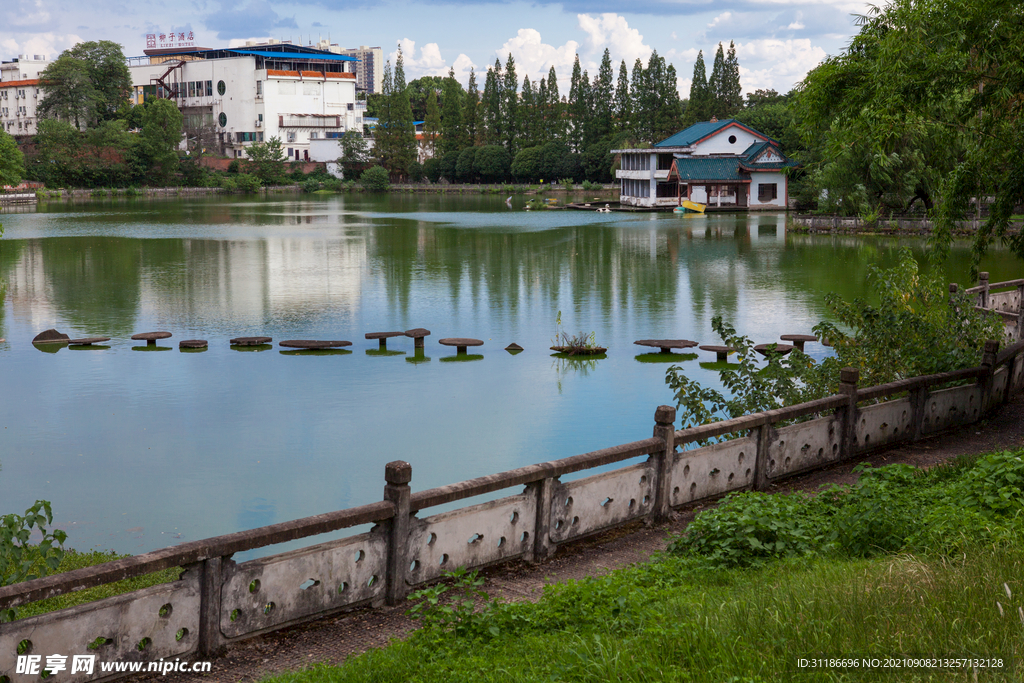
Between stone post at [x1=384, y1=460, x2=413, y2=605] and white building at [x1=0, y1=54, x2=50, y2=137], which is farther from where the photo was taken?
white building at [x1=0, y1=54, x2=50, y2=137]

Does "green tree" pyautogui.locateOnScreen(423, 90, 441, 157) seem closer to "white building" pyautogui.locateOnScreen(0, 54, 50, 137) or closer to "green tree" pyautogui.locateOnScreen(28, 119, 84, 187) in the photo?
"green tree" pyautogui.locateOnScreen(28, 119, 84, 187)

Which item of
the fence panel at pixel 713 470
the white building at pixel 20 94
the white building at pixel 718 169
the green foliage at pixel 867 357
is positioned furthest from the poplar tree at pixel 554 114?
the fence panel at pixel 713 470

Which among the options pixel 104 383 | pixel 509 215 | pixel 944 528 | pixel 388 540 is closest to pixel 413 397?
pixel 104 383

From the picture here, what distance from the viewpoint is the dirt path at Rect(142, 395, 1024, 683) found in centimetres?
628

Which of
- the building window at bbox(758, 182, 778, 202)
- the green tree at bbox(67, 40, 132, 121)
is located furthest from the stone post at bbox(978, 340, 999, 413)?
the green tree at bbox(67, 40, 132, 121)

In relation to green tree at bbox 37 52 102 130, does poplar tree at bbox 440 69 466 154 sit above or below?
below

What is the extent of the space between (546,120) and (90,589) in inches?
3802

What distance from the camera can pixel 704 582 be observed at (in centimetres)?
680

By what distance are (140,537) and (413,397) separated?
7.55 meters

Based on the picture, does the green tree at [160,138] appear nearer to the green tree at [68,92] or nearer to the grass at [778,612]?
the green tree at [68,92]

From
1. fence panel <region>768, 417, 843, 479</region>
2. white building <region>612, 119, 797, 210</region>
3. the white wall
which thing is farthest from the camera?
the white wall

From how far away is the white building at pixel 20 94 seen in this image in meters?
130

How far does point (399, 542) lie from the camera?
711 centimetres

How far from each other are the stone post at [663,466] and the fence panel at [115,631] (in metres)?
4.34
